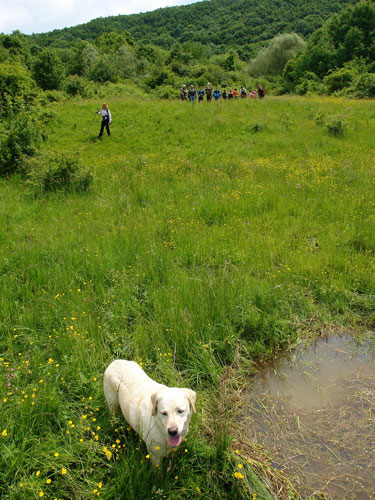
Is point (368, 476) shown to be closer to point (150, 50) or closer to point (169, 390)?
point (169, 390)

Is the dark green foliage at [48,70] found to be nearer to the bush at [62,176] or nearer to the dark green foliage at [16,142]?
the dark green foliage at [16,142]

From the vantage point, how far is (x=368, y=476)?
9.71 ft

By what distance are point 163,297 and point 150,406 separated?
7.07 feet

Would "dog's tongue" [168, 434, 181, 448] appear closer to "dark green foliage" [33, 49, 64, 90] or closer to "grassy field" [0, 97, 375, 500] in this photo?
"grassy field" [0, 97, 375, 500]

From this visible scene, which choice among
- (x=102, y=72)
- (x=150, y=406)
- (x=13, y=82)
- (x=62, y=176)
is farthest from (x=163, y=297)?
(x=102, y=72)

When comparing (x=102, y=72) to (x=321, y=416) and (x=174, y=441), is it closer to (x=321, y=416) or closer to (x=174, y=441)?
(x=321, y=416)

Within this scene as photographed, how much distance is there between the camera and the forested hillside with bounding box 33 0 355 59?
106 metres

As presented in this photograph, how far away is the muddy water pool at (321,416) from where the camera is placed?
9.78ft

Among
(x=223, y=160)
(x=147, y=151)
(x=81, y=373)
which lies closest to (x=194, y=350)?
(x=81, y=373)

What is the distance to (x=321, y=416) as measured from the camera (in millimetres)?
3506

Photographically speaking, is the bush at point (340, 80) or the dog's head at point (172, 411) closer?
the dog's head at point (172, 411)

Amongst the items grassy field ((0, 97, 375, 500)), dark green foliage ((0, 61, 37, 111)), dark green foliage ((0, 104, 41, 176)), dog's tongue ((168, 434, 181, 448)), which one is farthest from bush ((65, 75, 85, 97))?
dog's tongue ((168, 434, 181, 448))

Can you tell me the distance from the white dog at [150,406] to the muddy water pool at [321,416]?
1.09m

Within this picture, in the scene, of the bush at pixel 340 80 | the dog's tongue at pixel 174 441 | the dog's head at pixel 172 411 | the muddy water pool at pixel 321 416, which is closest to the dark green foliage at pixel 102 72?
the bush at pixel 340 80
